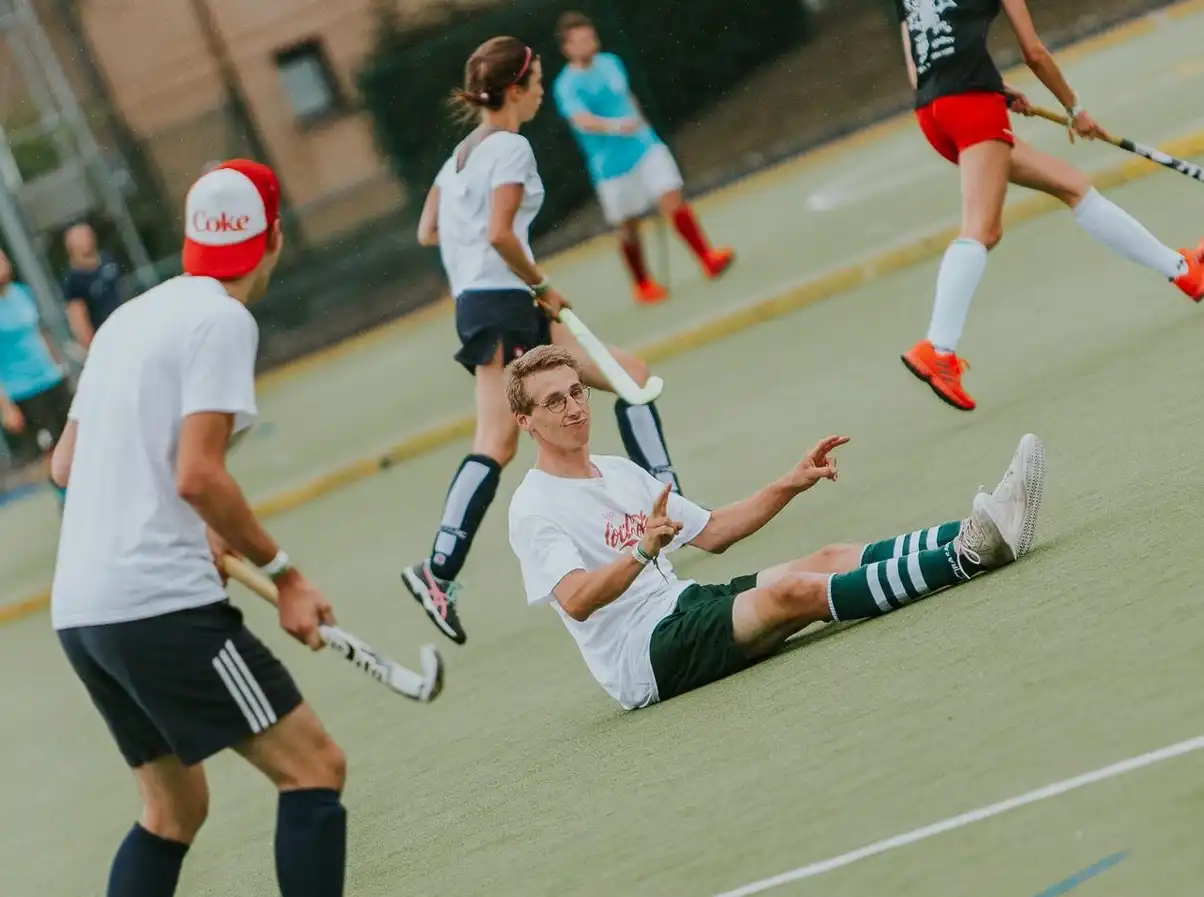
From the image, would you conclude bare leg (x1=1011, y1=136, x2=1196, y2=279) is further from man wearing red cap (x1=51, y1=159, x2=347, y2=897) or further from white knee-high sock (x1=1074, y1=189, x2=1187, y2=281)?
man wearing red cap (x1=51, y1=159, x2=347, y2=897)

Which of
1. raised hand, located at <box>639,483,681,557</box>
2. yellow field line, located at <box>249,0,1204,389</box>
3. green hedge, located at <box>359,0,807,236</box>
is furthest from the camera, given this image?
green hedge, located at <box>359,0,807,236</box>

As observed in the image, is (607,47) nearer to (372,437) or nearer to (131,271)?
(131,271)

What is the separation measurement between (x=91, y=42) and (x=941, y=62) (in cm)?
1865

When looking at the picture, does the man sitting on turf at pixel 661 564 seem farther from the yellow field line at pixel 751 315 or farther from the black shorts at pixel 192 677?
the yellow field line at pixel 751 315

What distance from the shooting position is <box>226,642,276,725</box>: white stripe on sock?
407 centimetres

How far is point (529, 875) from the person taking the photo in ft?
15.0

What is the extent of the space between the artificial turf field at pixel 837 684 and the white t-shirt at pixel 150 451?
1.04m

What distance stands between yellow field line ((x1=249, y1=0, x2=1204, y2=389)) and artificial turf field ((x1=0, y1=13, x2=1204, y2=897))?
5.12 meters

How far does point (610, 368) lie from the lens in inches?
283

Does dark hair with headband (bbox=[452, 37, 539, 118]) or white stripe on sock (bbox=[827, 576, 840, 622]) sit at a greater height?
dark hair with headband (bbox=[452, 37, 539, 118])

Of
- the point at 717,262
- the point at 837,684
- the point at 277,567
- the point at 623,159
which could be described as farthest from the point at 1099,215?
the point at 623,159

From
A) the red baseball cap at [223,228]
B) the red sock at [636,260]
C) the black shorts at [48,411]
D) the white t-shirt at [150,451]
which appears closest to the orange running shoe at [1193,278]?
the red baseball cap at [223,228]

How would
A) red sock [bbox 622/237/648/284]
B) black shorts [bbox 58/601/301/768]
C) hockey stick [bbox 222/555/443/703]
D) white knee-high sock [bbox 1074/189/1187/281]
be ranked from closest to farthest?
black shorts [bbox 58/601/301/768], hockey stick [bbox 222/555/443/703], white knee-high sock [bbox 1074/189/1187/281], red sock [bbox 622/237/648/284]


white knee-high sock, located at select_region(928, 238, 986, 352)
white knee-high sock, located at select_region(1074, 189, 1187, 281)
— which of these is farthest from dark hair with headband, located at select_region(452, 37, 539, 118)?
white knee-high sock, located at select_region(1074, 189, 1187, 281)
